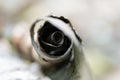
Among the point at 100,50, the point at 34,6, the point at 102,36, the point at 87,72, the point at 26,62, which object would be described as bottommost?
the point at 87,72

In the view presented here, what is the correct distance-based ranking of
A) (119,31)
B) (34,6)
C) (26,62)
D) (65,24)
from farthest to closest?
(34,6), (119,31), (26,62), (65,24)

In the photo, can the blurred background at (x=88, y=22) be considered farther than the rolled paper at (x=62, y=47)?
Yes

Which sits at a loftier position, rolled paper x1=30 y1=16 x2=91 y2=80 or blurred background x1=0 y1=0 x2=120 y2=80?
blurred background x1=0 y1=0 x2=120 y2=80

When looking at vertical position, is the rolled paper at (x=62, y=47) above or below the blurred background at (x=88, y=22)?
below

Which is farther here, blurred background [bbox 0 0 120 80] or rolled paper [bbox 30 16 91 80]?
blurred background [bbox 0 0 120 80]

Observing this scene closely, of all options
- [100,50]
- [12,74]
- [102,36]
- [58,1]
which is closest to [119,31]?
[102,36]

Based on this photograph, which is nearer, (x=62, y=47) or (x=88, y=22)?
(x=62, y=47)

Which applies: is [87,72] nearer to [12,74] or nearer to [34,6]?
[12,74]

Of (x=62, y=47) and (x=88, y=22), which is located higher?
(x=88, y=22)
